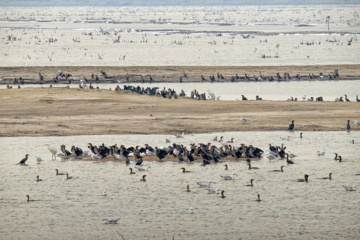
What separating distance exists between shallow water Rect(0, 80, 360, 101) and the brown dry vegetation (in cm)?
420

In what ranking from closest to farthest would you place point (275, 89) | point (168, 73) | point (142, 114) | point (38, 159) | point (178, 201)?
1. point (178, 201)
2. point (38, 159)
3. point (142, 114)
4. point (275, 89)
5. point (168, 73)

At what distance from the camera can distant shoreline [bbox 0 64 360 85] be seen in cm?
4250

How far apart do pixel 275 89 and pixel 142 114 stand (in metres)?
12.4

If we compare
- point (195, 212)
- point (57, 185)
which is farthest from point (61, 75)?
point (195, 212)

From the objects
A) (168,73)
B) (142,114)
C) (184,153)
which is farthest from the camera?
(168,73)

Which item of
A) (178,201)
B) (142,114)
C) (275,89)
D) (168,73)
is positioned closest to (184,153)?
(178,201)

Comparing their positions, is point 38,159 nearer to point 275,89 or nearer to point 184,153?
point 184,153

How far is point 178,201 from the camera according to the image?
655 inches

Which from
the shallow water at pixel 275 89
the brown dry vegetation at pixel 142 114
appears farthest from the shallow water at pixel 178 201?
the shallow water at pixel 275 89

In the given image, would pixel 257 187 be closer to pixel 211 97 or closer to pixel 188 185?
pixel 188 185

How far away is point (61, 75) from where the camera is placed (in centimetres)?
4272

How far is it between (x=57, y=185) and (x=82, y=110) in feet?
36.9

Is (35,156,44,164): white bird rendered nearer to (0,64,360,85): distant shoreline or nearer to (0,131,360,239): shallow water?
(0,131,360,239): shallow water

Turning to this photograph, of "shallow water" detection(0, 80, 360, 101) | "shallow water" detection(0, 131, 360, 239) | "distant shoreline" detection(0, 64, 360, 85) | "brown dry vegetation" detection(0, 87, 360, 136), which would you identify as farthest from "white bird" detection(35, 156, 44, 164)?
"distant shoreline" detection(0, 64, 360, 85)
